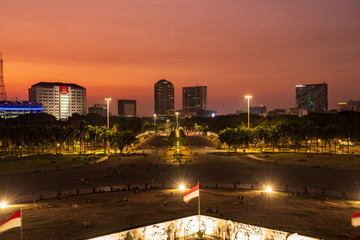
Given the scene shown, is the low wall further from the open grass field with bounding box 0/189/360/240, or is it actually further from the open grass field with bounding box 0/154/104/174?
the open grass field with bounding box 0/154/104/174

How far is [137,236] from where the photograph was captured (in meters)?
22.7

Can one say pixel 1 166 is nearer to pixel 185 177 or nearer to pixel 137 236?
pixel 185 177

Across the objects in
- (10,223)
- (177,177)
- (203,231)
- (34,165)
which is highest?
(10,223)

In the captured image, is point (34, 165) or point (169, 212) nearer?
point (169, 212)

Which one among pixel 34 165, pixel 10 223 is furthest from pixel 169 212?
pixel 34 165

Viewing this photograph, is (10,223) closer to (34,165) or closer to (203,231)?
(203,231)

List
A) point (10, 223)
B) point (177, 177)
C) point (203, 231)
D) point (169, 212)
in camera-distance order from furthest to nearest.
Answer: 1. point (177, 177)
2. point (169, 212)
3. point (203, 231)
4. point (10, 223)

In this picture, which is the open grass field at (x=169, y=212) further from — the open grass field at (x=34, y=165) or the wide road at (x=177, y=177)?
the open grass field at (x=34, y=165)

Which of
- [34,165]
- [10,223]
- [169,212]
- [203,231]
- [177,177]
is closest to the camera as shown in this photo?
[10,223]

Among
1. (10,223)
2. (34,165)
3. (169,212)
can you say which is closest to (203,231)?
(169,212)

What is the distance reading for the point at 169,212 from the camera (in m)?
30.3

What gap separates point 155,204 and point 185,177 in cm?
1604

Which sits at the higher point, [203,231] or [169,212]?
[169,212]

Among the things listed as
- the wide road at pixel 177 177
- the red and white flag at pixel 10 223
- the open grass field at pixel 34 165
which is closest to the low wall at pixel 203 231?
the red and white flag at pixel 10 223
